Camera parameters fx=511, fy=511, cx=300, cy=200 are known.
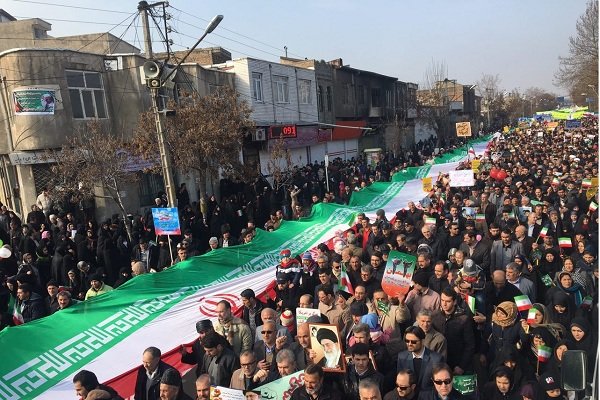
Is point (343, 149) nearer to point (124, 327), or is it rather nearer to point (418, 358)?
point (124, 327)

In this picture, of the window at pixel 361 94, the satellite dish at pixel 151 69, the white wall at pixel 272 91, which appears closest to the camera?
the satellite dish at pixel 151 69

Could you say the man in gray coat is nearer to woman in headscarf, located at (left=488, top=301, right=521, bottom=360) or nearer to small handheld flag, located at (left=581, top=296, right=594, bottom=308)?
small handheld flag, located at (left=581, top=296, right=594, bottom=308)

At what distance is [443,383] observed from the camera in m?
4.02

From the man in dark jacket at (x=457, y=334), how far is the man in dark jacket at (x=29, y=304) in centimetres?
547

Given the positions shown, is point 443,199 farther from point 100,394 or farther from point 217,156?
point 100,394

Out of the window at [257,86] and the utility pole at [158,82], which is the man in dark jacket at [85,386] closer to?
the utility pole at [158,82]

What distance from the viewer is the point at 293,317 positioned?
5.92m

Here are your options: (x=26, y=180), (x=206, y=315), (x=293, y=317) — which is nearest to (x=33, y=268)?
(x=206, y=315)

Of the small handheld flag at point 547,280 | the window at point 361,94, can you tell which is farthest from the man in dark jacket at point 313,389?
the window at point 361,94

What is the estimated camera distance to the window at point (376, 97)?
41219 millimetres

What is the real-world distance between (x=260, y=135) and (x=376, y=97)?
21214 millimetres

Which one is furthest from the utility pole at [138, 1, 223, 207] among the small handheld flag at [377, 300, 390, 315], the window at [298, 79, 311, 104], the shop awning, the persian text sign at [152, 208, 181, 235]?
the shop awning

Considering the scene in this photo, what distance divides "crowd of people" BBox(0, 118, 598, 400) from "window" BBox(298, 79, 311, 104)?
63.4 feet

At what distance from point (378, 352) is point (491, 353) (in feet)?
4.07
